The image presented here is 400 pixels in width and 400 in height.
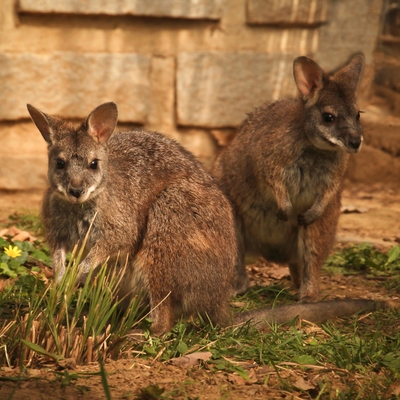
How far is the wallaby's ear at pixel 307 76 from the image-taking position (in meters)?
5.62

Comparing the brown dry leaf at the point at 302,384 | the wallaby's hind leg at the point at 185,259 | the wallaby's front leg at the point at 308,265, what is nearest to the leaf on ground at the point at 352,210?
the wallaby's front leg at the point at 308,265

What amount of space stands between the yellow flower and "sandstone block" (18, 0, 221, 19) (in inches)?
110

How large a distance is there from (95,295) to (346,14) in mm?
5212

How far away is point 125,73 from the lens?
7711 mm

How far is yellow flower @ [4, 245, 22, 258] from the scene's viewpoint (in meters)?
5.30

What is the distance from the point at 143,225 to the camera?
472 centimetres

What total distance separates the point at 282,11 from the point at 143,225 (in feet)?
12.6

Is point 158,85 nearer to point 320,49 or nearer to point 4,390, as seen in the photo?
point 320,49

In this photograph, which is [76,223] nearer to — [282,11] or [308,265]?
[308,265]

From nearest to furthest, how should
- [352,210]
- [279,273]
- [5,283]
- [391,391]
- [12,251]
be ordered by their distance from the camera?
[391,391] → [5,283] → [12,251] → [279,273] → [352,210]

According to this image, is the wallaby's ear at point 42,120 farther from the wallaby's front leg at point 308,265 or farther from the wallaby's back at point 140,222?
the wallaby's front leg at point 308,265

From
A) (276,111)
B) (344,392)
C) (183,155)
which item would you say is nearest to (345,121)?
(276,111)

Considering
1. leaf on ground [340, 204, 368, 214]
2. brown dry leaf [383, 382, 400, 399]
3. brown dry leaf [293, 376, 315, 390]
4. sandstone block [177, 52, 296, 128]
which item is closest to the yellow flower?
brown dry leaf [293, 376, 315, 390]

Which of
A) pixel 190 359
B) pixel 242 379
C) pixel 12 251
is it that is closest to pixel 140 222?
pixel 190 359
